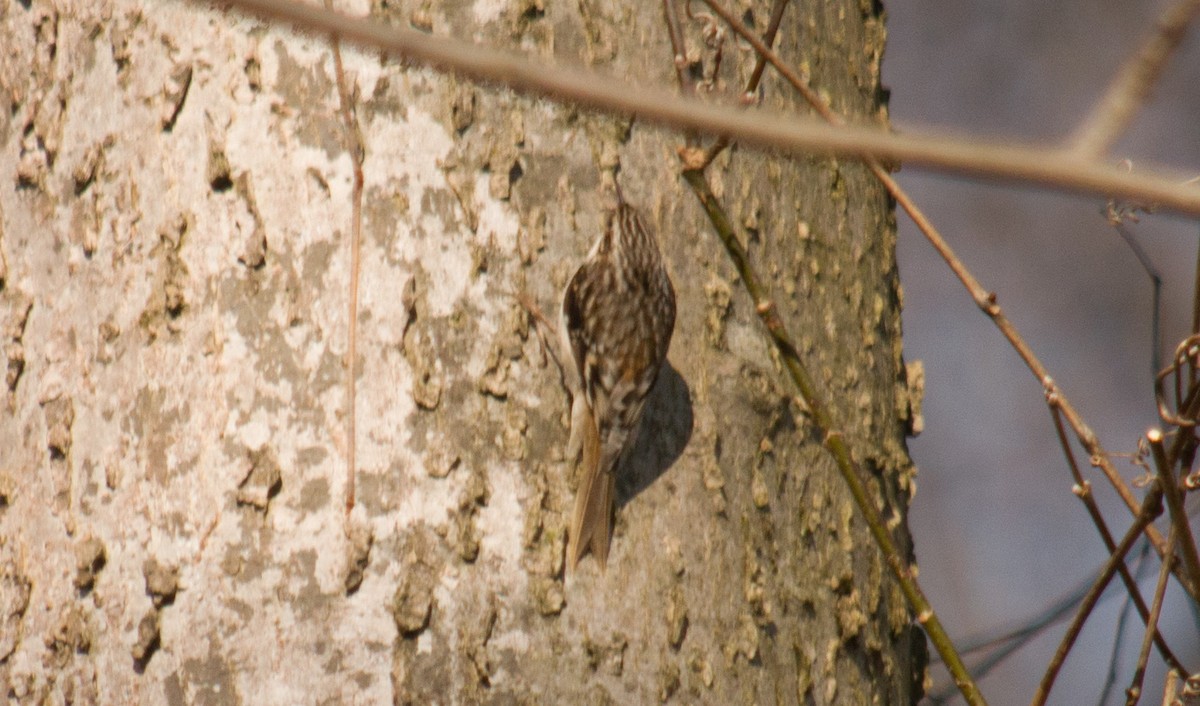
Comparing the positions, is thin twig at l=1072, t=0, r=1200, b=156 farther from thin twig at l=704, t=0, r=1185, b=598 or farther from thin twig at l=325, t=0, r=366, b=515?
thin twig at l=325, t=0, r=366, b=515

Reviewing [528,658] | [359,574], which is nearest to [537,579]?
[528,658]

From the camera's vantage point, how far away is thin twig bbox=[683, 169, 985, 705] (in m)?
2.07

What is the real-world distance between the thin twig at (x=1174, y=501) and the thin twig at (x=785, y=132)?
1.20m

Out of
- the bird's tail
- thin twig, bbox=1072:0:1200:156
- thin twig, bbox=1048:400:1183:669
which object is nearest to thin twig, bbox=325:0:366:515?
the bird's tail

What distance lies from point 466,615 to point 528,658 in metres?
0.12

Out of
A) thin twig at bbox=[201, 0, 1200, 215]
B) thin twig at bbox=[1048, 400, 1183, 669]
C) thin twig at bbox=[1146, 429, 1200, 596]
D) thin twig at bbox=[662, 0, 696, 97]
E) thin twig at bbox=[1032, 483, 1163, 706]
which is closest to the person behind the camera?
thin twig at bbox=[201, 0, 1200, 215]

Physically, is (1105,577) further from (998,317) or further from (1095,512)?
(998,317)

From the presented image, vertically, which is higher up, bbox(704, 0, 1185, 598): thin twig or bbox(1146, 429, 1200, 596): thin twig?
bbox(704, 0, 1185, 598): thin twig

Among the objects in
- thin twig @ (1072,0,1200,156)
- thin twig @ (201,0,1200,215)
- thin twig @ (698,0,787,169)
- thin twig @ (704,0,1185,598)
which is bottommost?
thin twig @ (201,0,1200,215)

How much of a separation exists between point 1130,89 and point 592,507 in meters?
1.49

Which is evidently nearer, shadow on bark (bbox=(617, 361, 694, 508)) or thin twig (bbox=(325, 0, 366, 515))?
thin twig (bbox=(325, 0, 366, 515))

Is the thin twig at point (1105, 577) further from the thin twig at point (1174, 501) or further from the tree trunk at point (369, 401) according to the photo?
the tree trunk at point (369, 401)

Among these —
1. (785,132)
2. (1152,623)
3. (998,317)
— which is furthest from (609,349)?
(785,132)

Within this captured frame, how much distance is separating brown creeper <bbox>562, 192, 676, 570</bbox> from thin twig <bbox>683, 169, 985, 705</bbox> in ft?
0.42
